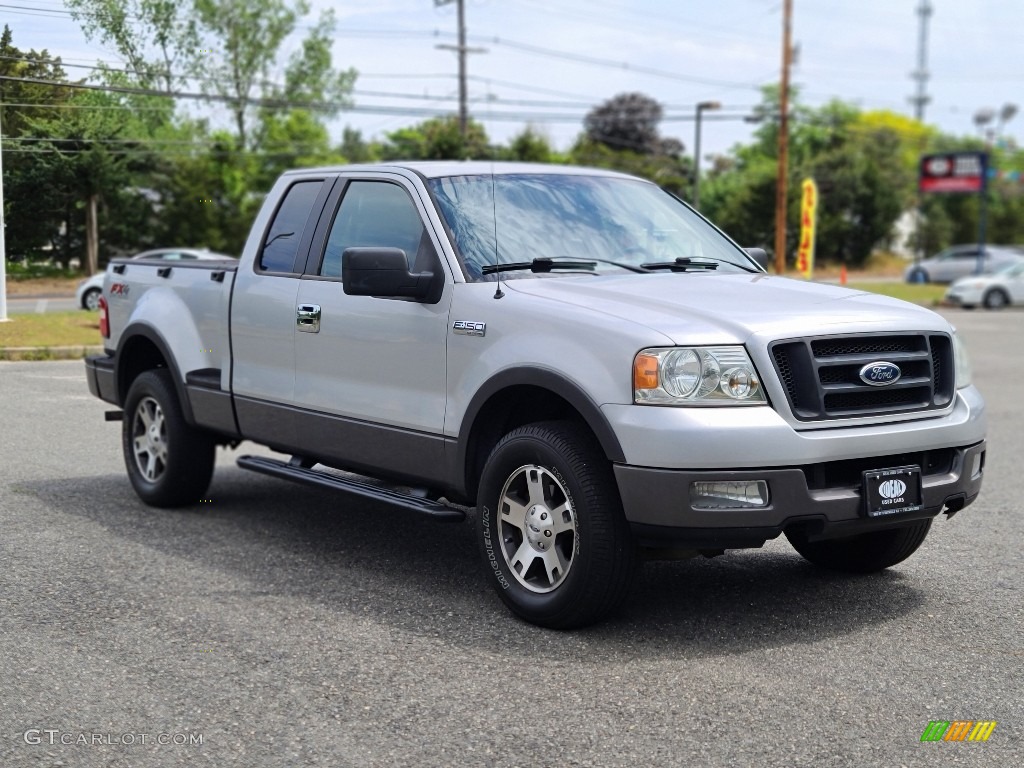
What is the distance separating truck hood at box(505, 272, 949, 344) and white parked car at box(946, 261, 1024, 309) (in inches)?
1344

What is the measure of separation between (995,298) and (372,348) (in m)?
35.3

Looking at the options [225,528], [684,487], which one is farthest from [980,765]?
[225,528]

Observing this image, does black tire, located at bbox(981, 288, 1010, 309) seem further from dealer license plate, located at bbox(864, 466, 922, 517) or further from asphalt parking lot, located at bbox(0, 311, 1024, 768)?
dealer license plate, located at bbox(864, 466, 922, 517)

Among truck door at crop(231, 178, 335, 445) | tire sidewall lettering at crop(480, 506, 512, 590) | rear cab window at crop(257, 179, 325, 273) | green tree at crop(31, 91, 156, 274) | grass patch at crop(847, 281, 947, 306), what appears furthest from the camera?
grass patch at crop(847, 281, 947, 306)

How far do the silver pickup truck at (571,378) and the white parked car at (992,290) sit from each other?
109ft

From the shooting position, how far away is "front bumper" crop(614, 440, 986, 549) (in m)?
5.04

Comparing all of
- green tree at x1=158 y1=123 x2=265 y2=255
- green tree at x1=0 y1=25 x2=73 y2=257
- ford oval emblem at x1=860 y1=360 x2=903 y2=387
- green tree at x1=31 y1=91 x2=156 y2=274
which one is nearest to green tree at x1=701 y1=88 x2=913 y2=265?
green tree at x1=158 y1=123 x2=265 y2=255

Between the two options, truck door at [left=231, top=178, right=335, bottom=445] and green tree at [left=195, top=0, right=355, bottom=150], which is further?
green tree at [left=195, top=0, right=355, bottom=150]

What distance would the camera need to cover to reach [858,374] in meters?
5.32

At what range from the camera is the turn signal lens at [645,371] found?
5086mm

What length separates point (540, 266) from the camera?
6098 mm

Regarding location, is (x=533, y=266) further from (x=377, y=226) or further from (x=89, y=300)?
(x=89, y=300)

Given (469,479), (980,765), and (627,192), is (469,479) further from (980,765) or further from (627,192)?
(980,765)

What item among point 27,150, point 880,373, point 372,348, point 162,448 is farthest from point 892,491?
point 27,150
